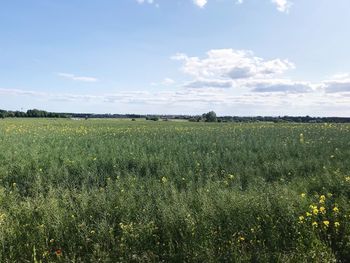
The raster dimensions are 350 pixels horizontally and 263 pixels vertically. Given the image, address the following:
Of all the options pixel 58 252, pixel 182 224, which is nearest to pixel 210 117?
pixel 182 224

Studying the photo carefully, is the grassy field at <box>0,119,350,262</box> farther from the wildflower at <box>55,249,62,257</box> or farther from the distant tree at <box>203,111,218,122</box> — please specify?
the distant tree at <box>203,111,218,122</box>

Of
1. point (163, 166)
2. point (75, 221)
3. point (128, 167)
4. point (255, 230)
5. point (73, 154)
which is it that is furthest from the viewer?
point (73, 154)

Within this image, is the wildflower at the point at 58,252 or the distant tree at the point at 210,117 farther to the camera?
the distant tree at the point at 210,117

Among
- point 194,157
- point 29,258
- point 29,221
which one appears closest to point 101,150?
point 194,157

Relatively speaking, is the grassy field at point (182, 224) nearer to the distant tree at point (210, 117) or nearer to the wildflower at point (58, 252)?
the wildflower at point (58, 252)

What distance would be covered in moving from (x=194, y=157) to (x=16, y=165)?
5679mm

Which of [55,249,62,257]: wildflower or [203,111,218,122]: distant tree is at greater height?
[203,111,218,122]: distant tree

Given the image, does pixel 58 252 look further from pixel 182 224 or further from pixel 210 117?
pixel 210 117

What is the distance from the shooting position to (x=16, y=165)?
11.5m

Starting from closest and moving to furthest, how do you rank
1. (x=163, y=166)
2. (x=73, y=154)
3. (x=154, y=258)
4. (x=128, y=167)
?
(x=154, y=258), (x=163, y=166), (x=128, y=167), (x=73, y=154)

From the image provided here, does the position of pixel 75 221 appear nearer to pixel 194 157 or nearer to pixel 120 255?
pixel 120 255

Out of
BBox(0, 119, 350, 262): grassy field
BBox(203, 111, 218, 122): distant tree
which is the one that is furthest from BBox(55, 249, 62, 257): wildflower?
BBox(203, 111, 218, 122): distant tree

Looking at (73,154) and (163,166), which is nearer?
(163,166)

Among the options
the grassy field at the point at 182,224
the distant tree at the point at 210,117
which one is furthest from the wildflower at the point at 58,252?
the distant tree at the point at 210,117
